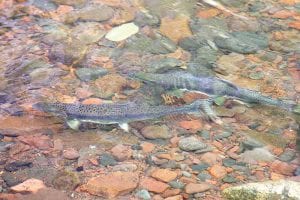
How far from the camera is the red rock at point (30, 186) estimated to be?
4258 mm

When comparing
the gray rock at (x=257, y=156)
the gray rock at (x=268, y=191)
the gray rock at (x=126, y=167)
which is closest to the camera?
the gray rock at (x=268, y=191)

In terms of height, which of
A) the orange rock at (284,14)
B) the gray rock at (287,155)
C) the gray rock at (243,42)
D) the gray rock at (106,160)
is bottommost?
the gray rock at (106,160)

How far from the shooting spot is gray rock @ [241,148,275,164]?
→ 4645 millimetres

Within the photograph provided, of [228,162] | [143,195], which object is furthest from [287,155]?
[143,195]

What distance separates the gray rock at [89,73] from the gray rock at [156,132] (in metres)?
1.04

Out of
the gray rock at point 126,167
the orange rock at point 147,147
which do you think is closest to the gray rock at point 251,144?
the orange rock at point 147,147

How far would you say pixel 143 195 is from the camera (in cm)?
424

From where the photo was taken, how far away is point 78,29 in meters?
6.48

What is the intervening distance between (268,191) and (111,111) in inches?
77.2

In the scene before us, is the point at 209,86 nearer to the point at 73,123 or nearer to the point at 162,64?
the point at 162,64

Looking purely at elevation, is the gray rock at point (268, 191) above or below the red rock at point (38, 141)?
above

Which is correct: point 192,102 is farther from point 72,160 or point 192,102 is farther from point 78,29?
point 78,29

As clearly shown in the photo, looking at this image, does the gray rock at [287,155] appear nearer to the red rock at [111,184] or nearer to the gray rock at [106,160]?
the red rock at [111,184]

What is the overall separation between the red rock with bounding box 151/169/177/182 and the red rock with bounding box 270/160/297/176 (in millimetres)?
932
